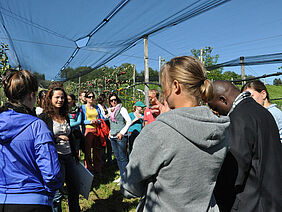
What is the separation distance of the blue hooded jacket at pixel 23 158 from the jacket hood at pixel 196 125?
0.99 metres

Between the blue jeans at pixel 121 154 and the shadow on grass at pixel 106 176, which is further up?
the blue jeans at pixel 121 154

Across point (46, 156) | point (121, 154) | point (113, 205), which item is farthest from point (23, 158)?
point (121, 154)

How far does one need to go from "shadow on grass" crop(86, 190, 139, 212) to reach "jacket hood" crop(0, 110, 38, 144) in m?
2.60

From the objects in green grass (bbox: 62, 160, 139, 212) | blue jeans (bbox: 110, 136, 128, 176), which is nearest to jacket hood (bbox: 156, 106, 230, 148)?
green grass (bbox: 62, 160, 139, 212)

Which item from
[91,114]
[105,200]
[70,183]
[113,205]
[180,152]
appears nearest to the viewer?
[180,152]

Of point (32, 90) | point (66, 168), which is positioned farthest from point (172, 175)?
point (66, 168)

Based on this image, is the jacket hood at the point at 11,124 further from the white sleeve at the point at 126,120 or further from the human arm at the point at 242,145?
the white sleeve at the point at 126,120

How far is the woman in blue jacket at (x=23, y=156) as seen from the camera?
137cm

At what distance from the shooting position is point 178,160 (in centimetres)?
95

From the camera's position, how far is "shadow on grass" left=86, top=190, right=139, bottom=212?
11.3 ft

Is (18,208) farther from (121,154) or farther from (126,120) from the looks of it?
(126,120)

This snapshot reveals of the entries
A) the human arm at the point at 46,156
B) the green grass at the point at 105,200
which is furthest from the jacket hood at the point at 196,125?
the green grass at the point at 105,200

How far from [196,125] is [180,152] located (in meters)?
0.16

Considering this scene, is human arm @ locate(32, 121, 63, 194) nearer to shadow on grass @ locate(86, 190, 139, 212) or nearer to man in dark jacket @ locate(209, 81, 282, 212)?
man in dark jacket @ locate(209, 81, 282, 212)
